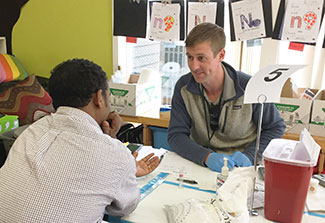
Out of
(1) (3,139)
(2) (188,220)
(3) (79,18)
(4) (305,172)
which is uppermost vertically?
(3) (79,18)

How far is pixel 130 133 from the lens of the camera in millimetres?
2572

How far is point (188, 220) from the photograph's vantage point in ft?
3.26

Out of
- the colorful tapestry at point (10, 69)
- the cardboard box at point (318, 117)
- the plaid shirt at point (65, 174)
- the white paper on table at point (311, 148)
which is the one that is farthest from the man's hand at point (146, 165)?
the colorful tapestry at point (10, 69)

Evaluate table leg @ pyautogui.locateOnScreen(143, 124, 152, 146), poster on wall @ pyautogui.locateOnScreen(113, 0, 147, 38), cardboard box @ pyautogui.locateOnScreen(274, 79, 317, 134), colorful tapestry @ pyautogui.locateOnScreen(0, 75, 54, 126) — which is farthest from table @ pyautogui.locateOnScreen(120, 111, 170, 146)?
cardboard box @ pyautogui.locateOnScreen(274, 79, 317, 134)

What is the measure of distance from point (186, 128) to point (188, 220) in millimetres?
787

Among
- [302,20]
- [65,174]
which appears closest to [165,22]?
[302,20]

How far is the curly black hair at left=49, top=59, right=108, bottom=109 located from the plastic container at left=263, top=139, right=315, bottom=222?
62cm

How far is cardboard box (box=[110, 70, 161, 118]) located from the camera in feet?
8.64

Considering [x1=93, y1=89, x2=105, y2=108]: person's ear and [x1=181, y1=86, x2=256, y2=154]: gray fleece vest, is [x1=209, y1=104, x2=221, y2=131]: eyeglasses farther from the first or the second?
[x1=93, y1=89, x2=105, y2=108]: person's ear

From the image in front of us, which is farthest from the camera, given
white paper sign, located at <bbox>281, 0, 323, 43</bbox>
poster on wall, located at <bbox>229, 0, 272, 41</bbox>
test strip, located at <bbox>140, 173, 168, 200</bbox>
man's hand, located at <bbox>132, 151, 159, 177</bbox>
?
poster on wall, located at <bbox>229, 0, 272, 41</bbox>

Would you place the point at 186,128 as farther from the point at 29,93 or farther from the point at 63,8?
the point at 63,8

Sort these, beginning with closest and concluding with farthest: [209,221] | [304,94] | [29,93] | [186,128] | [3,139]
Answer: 1. [209,221]
2. [186,128]
3. [3,139]
4. [304,94]
5. [29,93]

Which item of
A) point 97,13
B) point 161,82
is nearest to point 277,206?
point 161,82

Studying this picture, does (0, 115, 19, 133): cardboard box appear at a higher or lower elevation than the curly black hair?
lower
